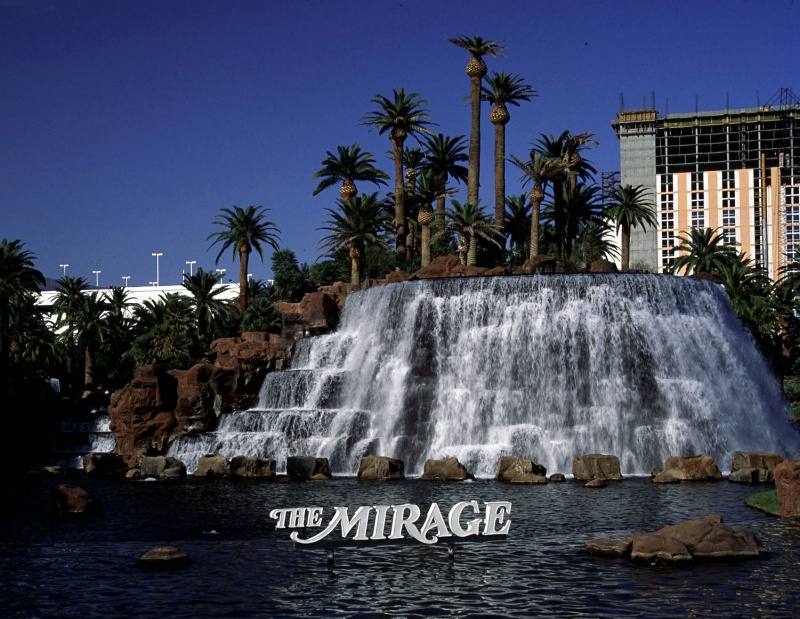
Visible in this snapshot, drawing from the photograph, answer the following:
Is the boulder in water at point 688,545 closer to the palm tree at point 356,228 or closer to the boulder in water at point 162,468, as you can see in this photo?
the boulder in water at point 162,468

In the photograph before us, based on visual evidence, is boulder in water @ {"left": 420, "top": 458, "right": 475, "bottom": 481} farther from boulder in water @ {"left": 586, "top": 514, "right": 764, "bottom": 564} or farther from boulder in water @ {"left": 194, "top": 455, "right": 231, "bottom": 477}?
boulder in water @ {"left": 586, "top": 514, "right": 764, "bottom": 564}

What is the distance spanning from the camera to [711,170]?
174875mm

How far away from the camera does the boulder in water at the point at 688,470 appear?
41.2 metres

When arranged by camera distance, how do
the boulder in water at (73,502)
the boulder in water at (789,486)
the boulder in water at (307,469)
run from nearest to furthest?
the boulder in water at (789,486)
the boulder in water at (73,502)
the boulder in water at (307,469)

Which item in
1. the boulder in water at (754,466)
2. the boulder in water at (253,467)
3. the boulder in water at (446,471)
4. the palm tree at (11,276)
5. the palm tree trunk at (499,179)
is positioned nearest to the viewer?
the boulder in water at (754,466)

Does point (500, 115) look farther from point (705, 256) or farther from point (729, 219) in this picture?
point (729, 219)

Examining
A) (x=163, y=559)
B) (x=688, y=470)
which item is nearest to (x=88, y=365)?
(x=688, y=470)

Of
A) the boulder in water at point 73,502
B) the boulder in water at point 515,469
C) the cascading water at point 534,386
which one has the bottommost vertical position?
the boulder in water at point 73,502

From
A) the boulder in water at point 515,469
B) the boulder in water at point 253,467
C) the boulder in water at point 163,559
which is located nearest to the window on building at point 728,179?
the boulder in water at point 515,469

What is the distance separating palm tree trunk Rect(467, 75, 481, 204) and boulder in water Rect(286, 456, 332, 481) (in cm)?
4152

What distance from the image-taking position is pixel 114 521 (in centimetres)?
3372

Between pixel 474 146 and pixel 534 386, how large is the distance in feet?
127

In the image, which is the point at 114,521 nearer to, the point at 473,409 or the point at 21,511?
the point at 21,511

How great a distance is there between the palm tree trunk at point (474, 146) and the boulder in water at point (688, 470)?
4418 cm
